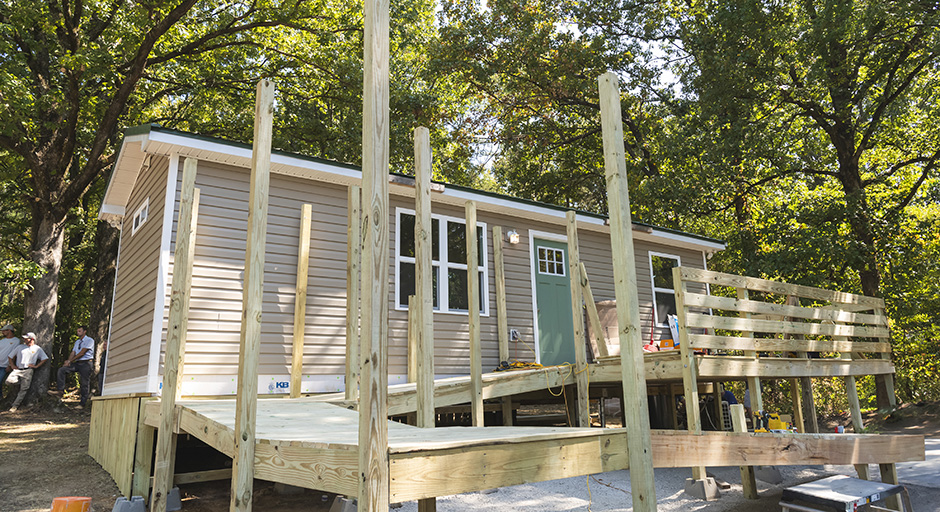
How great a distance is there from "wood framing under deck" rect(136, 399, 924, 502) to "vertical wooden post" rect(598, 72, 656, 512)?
0.10 metres

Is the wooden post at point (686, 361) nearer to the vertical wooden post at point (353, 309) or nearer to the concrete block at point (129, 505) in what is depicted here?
the vertical wooden post at point (353, 309)

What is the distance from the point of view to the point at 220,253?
23.8 feet

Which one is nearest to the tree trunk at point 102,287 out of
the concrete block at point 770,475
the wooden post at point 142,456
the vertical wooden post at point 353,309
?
the wooden post at point 142,456

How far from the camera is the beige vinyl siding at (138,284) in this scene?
724 cm

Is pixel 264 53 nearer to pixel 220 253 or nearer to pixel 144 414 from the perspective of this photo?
pixel 220 253

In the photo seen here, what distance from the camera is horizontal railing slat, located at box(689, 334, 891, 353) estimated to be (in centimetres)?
585

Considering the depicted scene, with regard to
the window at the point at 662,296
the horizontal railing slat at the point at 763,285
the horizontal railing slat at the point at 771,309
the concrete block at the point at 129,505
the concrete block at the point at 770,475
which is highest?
the window at the point at 662,296

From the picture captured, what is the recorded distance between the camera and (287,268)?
25.3 feet

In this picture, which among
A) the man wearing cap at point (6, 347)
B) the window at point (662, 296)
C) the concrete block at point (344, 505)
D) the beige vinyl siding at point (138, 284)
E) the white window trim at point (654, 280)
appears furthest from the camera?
the window at point (662, 296)

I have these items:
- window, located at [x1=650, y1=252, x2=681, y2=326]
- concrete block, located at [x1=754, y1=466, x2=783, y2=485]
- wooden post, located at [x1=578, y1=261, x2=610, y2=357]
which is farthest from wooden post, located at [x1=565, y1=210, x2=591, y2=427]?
window, located at [x1=650, y1=252, x2=681, y2=326]

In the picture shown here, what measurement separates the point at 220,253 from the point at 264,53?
1088 cm

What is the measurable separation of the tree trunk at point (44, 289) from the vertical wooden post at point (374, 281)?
13.3 meters

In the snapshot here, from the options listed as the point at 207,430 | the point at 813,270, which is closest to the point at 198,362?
the point at 207,430

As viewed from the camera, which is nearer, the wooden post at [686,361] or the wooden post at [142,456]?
the wooden post at [686,361]
